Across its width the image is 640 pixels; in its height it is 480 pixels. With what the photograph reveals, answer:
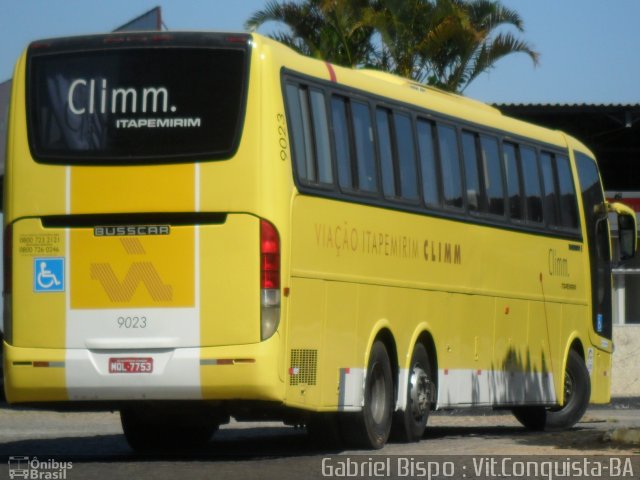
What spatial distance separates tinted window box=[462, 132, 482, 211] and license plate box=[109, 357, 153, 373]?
5.42 metres

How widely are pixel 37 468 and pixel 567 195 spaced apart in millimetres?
9760

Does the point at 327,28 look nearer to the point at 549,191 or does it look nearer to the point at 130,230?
the point at 549,191

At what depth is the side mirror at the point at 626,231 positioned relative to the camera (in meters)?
21.7

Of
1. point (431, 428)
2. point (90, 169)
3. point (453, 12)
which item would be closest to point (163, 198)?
point (90, 169)

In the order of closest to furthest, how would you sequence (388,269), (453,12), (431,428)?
(388,269)
(431,428)
(453,12)

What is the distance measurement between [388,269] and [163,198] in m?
2.96

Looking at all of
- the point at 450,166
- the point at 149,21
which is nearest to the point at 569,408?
the point at 450,166

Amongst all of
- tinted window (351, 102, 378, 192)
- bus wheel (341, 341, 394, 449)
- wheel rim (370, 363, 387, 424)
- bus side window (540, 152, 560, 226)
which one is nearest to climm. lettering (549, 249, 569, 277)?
bus side window (540, 152, 560, 226)

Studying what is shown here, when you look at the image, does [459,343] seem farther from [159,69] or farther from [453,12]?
[453,12]

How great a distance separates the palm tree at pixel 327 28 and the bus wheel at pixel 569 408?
12603 mm

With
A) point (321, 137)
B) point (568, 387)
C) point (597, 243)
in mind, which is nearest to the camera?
point (321, 137)

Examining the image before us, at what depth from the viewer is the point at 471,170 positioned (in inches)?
704

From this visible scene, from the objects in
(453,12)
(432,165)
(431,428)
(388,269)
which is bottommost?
(431,428)

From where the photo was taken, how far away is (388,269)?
51.3 ft
